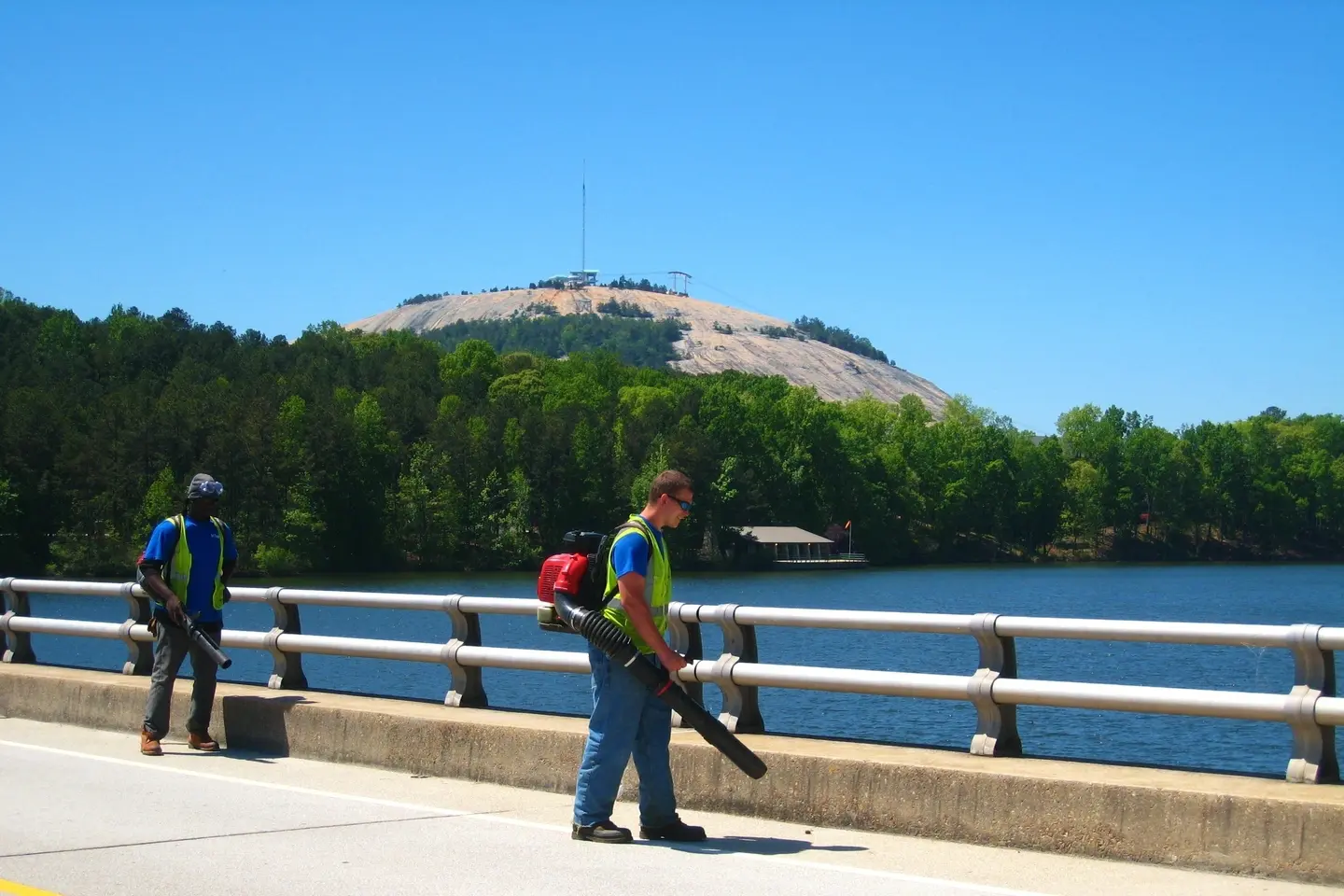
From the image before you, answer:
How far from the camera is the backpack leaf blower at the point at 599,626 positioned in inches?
307

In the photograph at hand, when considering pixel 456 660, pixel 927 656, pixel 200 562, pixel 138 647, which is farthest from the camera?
pixel 927 656

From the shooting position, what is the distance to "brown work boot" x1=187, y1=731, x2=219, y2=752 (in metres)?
11.6

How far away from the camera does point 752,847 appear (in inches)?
317

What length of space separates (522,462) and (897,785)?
110m

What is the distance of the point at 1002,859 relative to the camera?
24.8 ft

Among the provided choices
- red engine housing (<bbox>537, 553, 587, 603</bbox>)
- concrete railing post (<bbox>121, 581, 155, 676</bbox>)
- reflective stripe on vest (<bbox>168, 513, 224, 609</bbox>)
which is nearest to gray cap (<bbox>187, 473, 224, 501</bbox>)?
reflective stripe on vest (<bbox>168, 513, 224, 609</bbox>)

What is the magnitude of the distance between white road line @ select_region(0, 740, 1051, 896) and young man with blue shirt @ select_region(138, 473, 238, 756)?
47 centimetres

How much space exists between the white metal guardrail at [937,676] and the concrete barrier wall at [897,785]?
0.27m

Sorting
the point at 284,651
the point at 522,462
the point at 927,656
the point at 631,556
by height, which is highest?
the point at 522,462

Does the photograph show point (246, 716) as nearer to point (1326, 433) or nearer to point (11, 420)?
point (11, 420)

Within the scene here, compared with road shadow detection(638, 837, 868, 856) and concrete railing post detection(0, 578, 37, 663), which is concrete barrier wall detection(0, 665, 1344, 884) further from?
concrete railing post detection(0, 578, 37, 663)

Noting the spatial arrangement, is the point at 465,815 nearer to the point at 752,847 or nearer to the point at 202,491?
the point at 752,847

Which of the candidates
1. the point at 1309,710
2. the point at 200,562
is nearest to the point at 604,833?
the point at 1309,710

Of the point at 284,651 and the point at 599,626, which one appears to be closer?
the point at 599,626
